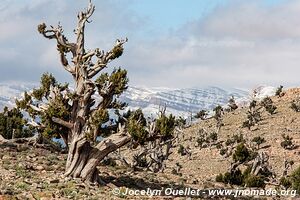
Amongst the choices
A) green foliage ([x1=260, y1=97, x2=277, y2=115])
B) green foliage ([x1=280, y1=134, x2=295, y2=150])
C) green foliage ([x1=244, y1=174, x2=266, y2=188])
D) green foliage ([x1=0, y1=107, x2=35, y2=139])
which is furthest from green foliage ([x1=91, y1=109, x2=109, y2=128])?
green foliage ([x1=260, y1=97, x2=277, y2=115])

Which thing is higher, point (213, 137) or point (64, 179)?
point (213, 137)

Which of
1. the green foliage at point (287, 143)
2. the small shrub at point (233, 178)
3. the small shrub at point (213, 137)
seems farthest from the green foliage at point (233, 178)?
the small shrub at point (213, 137)

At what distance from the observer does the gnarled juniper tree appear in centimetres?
2617

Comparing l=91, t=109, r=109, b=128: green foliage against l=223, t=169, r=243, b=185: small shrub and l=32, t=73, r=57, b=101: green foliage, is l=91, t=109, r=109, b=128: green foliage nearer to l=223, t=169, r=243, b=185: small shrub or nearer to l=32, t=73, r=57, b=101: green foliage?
l=32, t=73, r=57, b=101: green foliage

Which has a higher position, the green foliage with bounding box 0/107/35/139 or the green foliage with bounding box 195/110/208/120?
the green foliage with bounding box 195/110/208/120

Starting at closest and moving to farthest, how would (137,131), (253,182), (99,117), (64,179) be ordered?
(99,117) → (137,131) → (64,179) → (253,182)

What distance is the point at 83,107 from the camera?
89.4 feet

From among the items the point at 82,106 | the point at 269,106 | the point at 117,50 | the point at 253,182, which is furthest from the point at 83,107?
the point at 269,106

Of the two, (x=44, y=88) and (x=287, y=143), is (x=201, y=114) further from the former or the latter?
(x=44, y=88)

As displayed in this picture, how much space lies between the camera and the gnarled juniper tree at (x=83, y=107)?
26.2 m

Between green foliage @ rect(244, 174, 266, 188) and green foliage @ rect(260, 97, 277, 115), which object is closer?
green foliage @ rect(244, 174, 266, 188)

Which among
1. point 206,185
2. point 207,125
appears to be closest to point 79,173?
point 206,185

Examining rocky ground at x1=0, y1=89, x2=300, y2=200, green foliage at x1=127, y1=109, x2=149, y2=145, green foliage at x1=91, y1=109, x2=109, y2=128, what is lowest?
rocky ground at x1=0, y1=89, x2=300, y2=200

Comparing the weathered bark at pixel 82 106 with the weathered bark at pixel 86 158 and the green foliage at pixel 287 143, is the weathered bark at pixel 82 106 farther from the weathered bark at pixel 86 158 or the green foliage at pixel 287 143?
the green foliage at pixel 287 143
